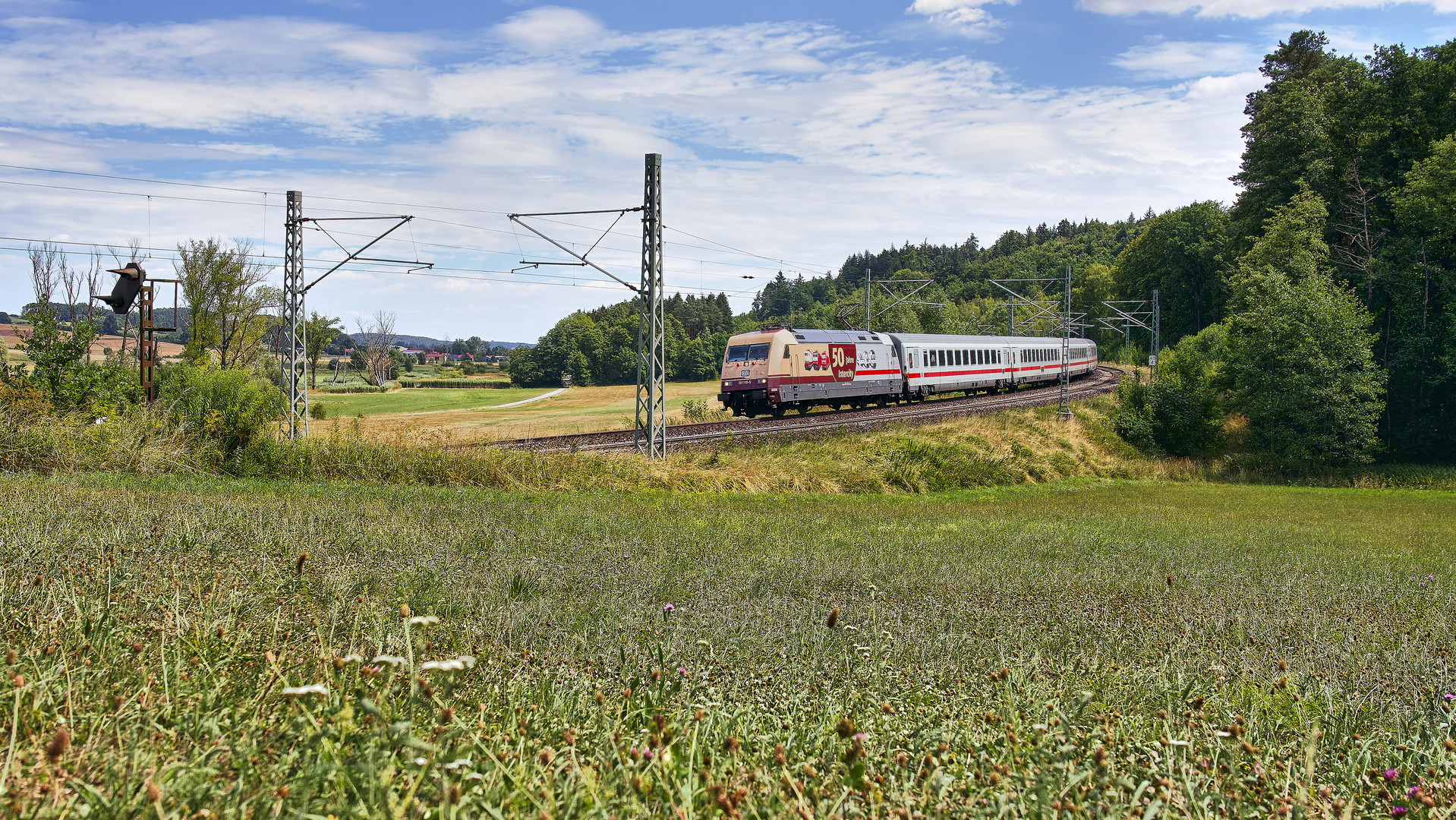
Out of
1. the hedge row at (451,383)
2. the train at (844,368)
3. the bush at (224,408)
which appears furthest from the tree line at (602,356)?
the bush at (224,408)

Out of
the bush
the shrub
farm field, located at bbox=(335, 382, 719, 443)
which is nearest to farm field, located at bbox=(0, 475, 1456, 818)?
the bush

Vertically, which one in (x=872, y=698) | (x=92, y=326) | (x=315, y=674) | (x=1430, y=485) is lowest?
(x=1430, y=485)

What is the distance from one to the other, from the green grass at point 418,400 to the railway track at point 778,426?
25.5 metres

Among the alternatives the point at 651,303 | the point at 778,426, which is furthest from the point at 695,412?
the point at 651,303

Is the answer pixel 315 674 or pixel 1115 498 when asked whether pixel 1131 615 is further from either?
pixel 1115 498

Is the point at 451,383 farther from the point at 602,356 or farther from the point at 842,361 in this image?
the point at 842,361

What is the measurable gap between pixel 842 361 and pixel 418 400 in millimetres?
38421

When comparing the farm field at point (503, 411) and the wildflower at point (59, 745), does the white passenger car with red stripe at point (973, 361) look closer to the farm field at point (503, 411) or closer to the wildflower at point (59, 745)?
the farm field at point (503, 411)

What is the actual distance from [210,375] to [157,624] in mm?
21021

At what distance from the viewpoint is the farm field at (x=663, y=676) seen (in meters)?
2.20

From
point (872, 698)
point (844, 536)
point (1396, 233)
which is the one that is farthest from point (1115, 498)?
point (1396, 233)

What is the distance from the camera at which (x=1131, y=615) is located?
663cm

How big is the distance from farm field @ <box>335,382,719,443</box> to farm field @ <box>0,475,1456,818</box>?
14530mm

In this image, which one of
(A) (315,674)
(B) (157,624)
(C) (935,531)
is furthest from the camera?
(C) (935,531)
